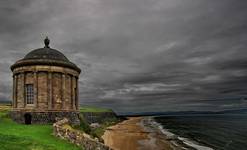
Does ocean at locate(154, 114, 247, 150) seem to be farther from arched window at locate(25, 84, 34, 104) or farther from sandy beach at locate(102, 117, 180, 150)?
arched window at locate(25, 84, 34, 104)

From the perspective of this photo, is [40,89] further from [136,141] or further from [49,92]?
[136,141]

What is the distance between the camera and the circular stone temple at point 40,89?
30.9 meters

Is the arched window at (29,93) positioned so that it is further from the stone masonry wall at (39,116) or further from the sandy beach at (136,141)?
the sandy beach at (136,141)

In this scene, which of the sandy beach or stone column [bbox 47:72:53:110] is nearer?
stone column [bbox 47:72:53:110]

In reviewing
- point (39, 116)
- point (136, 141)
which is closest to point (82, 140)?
point (39, 116)

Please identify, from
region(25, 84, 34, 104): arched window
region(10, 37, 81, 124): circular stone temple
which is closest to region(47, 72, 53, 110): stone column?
region(10, 37, 81, 124): circular stone temple

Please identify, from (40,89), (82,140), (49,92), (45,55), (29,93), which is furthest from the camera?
(45,55)

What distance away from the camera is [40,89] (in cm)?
3141

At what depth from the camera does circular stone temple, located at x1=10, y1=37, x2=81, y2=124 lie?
3091 cm

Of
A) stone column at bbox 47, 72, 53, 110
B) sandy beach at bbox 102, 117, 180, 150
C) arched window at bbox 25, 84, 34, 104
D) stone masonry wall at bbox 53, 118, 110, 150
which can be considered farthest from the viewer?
sandy beach at bbox 102, 117, 180, 150

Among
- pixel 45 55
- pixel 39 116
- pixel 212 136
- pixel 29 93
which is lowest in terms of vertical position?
pixel 212 136

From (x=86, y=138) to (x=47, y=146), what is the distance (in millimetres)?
3032

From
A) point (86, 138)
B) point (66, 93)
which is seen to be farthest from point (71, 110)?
point (86, 138)

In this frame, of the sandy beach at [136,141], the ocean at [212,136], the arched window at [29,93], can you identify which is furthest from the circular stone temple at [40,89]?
the ocean at [212,136]
